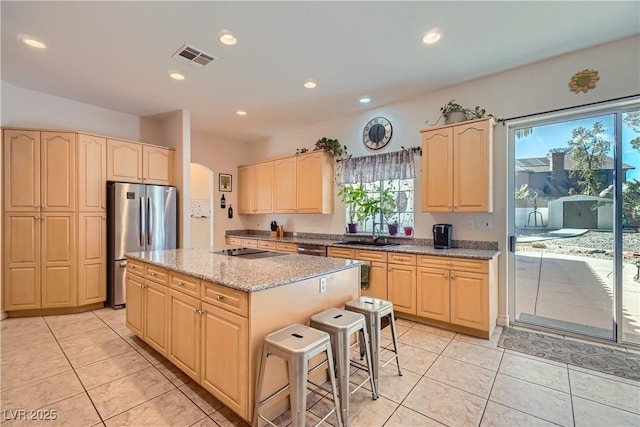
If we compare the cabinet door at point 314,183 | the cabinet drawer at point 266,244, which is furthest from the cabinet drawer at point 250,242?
the cabinet door at point 314,183

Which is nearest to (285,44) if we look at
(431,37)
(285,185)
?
(431,37)

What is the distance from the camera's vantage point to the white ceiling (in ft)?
7.73

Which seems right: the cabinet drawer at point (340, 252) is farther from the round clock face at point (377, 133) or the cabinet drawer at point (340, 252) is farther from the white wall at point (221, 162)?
the white wall at point (221, 162)

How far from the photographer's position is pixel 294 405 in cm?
158

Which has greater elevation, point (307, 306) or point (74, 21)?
point (74, 21)

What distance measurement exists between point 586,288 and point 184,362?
158 inches

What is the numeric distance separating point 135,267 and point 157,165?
2.31 meters

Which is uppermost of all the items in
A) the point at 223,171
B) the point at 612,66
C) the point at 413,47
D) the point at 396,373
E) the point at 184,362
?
the point at 413,47

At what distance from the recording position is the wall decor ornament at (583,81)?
2.92 metres

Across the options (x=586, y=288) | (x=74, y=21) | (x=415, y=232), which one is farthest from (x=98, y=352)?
(x=586, y=288)

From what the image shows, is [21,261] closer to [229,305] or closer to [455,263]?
[229,305]

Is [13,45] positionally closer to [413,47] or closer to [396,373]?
[413,47]

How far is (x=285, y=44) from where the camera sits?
282 centimetres

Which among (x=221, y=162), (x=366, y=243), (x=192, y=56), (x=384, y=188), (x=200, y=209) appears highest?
(x=192, y=56)
